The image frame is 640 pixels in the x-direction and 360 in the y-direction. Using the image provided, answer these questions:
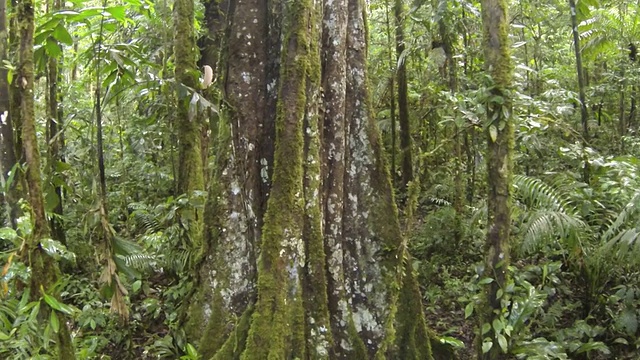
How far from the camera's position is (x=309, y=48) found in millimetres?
3920

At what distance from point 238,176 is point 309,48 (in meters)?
1.12

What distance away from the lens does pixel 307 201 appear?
12.8 feet

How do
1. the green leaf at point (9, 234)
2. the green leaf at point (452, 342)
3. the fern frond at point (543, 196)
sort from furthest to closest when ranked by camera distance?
the fern frond at point (543, 196), the green leaf at point (452, 342), the green leaf at point (9, 234)

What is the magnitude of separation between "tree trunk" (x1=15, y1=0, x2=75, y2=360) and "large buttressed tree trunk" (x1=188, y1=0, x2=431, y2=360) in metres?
1.37

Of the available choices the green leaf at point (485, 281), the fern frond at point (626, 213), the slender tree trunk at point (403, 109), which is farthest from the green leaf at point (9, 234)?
the slender tree trunk at point (403, 109)

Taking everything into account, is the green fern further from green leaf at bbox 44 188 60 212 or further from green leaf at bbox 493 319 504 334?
green leaf at bbox 44 188 60 212

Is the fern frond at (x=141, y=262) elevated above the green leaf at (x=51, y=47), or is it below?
below

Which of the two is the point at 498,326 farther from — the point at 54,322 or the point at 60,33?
the point at 60,33

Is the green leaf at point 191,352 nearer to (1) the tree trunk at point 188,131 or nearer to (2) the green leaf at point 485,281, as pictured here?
(1) the tree trunk at point 188,131

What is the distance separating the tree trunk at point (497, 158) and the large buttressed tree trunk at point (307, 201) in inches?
22.9

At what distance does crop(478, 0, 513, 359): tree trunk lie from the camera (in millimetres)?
3734

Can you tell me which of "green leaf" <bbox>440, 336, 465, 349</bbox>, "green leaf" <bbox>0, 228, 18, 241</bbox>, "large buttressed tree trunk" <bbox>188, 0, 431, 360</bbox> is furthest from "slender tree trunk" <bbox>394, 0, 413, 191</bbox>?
"green leaf" <bbox>0, 228, 18, 241</bbox>

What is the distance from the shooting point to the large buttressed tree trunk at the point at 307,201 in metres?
3.86

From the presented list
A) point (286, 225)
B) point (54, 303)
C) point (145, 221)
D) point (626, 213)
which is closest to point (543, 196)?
point (626, 213)
